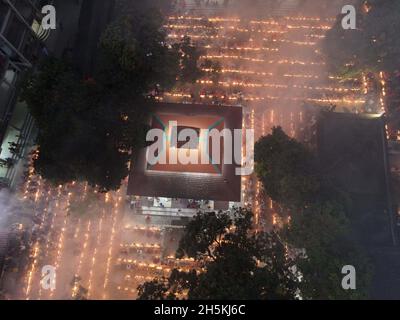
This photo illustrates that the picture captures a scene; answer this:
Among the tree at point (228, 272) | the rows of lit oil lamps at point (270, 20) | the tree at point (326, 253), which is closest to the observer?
the tree at point (228, 272)

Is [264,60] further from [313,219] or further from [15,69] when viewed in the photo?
[15,69]

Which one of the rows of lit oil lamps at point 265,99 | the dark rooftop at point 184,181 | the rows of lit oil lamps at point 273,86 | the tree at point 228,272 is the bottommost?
the tree at point 228,272

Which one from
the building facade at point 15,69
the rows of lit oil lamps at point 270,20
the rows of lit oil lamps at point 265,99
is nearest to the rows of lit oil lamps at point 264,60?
the rows of lit oil lamps at point 265,99

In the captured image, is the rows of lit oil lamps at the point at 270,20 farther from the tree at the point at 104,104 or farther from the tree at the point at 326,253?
the tree at the point at 326,253

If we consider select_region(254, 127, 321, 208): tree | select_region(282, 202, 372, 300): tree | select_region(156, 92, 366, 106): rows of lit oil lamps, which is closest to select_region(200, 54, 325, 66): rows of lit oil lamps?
select_region(156, 92, 366, 106): rows of lit oil lamps

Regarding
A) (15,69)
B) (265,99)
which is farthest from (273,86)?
(15,69)
